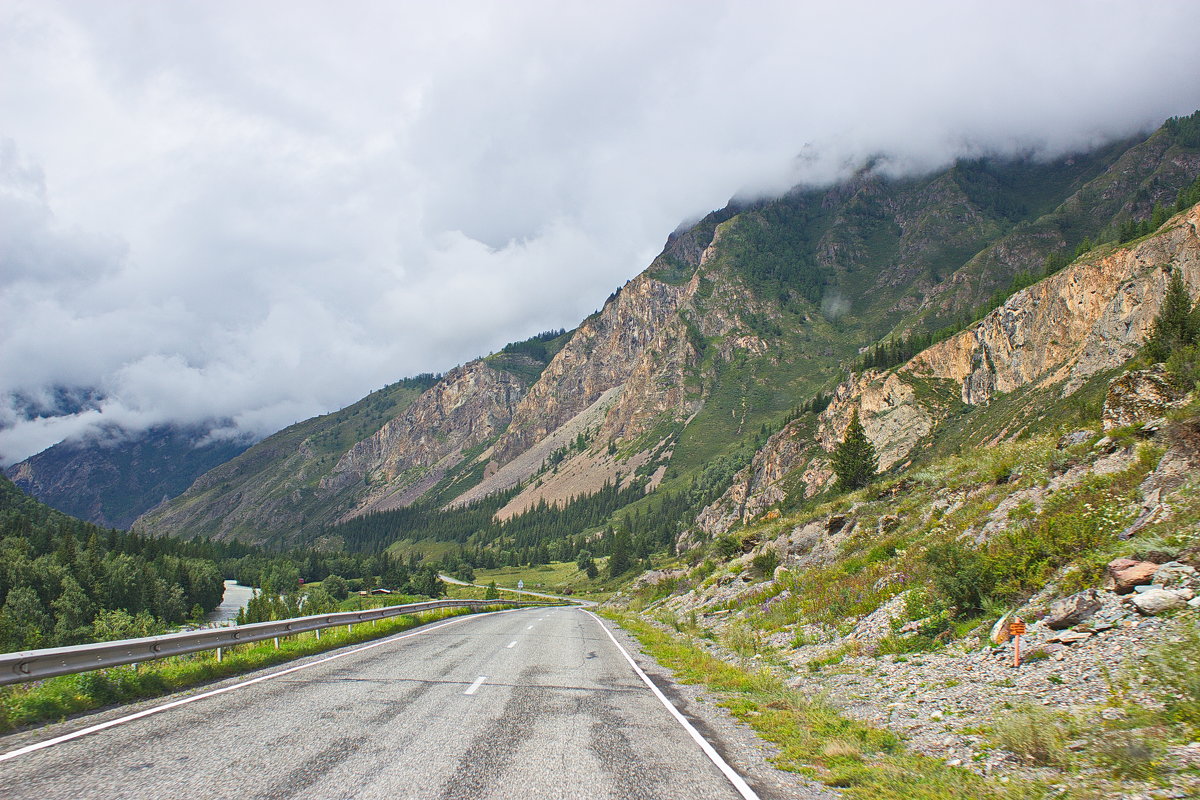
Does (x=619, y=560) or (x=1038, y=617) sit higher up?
(x=1038, y=617)

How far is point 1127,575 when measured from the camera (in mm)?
9859

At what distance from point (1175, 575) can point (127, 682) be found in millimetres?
19104

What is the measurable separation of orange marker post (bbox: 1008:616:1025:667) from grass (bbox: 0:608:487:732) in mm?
16355

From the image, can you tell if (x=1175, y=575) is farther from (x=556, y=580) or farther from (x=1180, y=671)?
(x=556, y=580)

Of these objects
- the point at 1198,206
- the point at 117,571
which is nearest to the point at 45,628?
the point at 117,571

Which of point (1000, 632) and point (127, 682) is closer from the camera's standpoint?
point (1000, 632)

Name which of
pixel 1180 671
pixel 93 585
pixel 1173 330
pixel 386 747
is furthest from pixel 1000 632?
pixel 93 585

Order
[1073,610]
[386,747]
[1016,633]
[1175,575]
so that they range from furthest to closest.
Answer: [1016,633] < [1073,610] < [1175,575] < [386,747]

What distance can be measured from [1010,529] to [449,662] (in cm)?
1577

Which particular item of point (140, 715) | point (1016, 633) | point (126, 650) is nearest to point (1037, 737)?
point (1016, 633)

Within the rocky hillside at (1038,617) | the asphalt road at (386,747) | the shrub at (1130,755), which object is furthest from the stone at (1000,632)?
the asphalt road at (386,747)

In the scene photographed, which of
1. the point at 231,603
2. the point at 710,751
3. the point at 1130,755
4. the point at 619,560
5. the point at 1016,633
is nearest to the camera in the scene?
the point at 1130,755

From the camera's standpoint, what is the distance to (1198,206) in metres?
76.4

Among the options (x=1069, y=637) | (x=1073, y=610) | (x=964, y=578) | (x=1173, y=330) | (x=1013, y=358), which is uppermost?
(x=1013, y=358)
